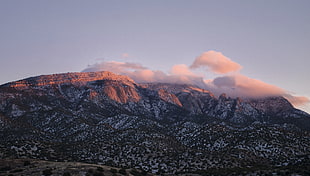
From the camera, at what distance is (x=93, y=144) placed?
12375cm

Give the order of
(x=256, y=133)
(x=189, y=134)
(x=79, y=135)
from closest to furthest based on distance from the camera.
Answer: (x=256, y=133), (x=79, y=135), (x=189, y=134)

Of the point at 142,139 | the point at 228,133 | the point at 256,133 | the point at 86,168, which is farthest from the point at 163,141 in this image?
the point at 86,168

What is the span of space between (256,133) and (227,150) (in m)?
24.1

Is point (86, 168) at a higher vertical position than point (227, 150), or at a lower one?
higher

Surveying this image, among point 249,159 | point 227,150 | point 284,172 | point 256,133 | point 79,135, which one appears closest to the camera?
point 284,172

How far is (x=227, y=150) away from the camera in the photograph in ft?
386

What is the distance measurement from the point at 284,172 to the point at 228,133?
278 feet

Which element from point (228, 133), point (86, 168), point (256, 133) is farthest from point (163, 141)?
point (86, 168)

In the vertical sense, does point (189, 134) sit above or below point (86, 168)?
below

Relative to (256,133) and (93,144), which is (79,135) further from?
(256,133)

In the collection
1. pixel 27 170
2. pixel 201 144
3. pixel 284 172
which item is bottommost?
pixel 201 144

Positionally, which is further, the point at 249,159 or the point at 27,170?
the point at 249,159

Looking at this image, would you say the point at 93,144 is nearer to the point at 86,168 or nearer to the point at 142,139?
the point at 142,139

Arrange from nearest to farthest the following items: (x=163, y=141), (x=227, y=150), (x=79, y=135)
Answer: (x=227, y=150) → (x=163, y=141) → (x=79, y=135)
